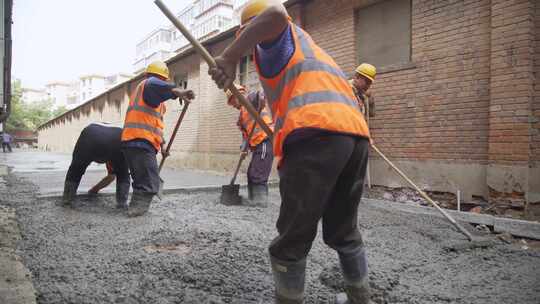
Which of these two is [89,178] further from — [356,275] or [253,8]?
[356,275]

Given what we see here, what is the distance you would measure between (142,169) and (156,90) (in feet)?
2.88

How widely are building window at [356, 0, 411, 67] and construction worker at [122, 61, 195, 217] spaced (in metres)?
3.66

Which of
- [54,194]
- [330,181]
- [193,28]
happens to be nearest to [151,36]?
[193,28]

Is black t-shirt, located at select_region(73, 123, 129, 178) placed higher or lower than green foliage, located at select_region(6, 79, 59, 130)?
lower

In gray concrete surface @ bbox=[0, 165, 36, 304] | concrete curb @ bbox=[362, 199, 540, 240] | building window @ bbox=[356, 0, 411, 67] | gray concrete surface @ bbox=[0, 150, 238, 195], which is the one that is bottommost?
concrete curb @ bbox=[362, 199, 540, 240]

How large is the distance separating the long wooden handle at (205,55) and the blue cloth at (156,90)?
1486 millimetres

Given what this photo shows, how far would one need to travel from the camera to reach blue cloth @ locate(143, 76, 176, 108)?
12.1 ft

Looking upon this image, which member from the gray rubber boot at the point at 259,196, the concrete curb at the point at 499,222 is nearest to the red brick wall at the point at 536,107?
the concrete curb at the point at 499,222

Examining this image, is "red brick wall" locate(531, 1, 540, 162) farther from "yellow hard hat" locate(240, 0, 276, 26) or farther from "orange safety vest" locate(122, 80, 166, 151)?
"orange safety vest" locate(122, 80, 166, 151)

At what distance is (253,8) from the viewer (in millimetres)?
1790

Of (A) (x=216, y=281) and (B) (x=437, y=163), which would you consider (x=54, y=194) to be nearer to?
(A) (x=216, y=281)

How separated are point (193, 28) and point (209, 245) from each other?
142ft

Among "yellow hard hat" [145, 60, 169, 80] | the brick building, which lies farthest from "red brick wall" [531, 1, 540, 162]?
"yellow hard hat" [145, 60, 169, 80]

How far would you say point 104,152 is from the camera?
13.6ft
